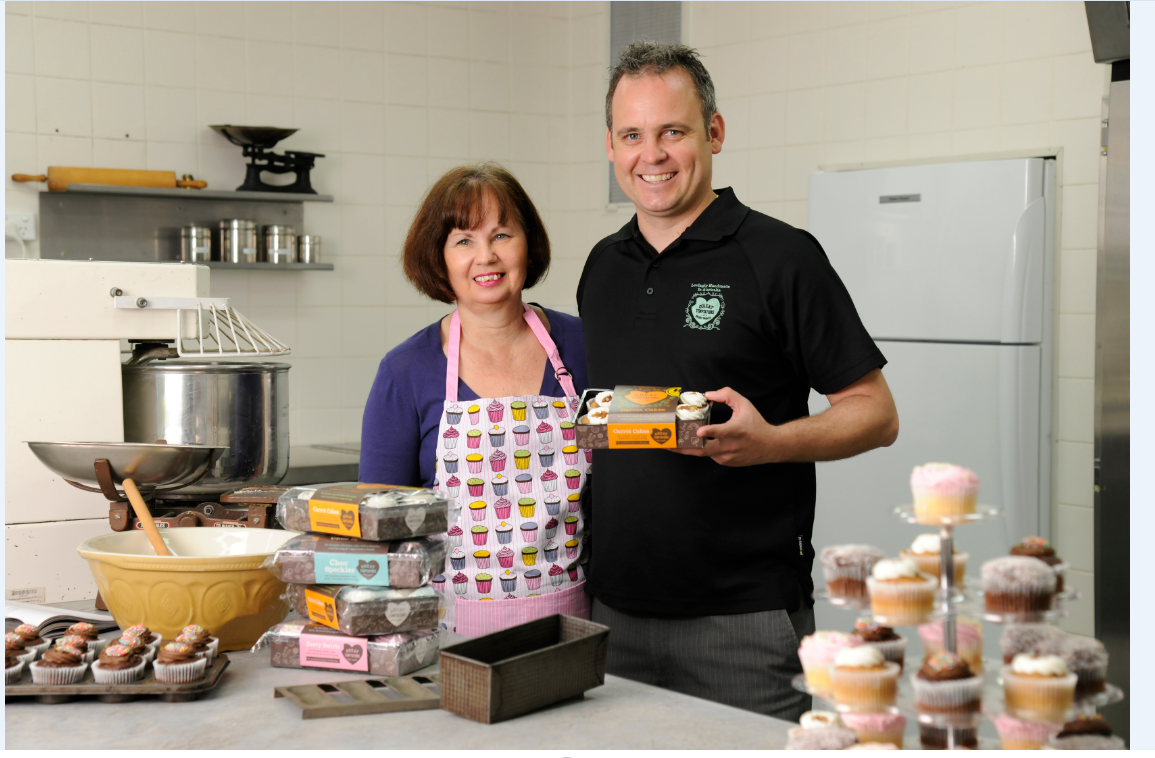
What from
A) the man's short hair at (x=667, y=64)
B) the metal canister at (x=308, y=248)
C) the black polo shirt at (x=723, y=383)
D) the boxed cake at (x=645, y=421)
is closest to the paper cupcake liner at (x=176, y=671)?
the boxed cake at (x=645, y=421)

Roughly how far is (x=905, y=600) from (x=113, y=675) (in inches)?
37.0

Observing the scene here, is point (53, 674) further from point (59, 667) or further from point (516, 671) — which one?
point (516, 671)

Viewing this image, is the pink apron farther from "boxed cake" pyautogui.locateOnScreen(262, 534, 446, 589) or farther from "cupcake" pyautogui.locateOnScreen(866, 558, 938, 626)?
"cupcake" pyautogui.locateOnScreen(866, 558, 938, 626)

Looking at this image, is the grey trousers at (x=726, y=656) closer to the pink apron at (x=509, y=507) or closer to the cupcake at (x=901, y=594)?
the pink apron at (x=509, y=507)

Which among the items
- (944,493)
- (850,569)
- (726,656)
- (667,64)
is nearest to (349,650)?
(726,656)

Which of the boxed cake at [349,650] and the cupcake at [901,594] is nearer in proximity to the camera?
the cupcake at [901,594]

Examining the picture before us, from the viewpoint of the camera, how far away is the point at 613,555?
170 centimetres

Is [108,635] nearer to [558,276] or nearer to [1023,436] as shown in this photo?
[1023,436]

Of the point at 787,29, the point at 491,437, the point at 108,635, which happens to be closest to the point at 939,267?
the point at 787,29

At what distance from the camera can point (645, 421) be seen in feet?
4.57

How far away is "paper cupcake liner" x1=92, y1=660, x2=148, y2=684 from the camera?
1297 mm

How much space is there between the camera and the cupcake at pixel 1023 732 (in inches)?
36.9

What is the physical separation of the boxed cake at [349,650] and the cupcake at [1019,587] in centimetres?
76

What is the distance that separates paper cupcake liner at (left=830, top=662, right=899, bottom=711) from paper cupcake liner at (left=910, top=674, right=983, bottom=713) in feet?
0.11
